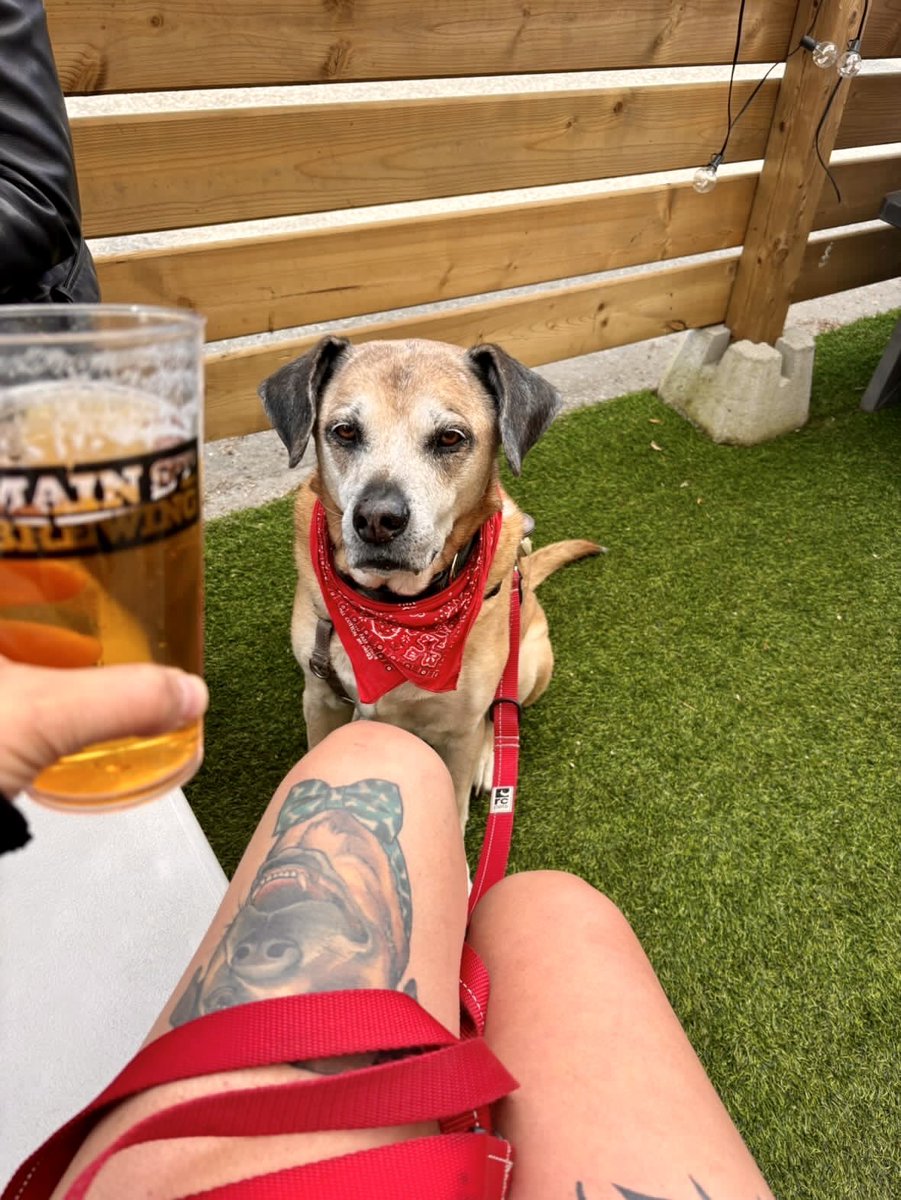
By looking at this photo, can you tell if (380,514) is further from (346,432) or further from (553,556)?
(553,556)

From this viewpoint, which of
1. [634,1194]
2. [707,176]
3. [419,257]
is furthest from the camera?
[707,176]

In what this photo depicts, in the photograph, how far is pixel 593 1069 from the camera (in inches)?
42.6

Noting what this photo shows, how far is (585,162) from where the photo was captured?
3771 mm

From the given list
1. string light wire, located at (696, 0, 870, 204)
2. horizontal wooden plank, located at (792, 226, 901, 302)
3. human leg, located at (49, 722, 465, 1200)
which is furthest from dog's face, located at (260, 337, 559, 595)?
horizontal wooden plank, located at (792, 226, 901, 302)

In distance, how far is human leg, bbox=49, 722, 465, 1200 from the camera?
0.84 m

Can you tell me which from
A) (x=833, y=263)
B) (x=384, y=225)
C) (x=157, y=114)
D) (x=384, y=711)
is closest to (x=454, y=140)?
(x=384, y=225)

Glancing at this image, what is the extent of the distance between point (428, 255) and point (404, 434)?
186 cm

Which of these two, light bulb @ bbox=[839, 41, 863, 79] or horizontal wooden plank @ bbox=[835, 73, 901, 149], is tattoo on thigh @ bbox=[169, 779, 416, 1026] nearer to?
light bulb @ bbox=[839, 41, 863, 79]

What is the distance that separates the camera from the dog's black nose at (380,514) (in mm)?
1961

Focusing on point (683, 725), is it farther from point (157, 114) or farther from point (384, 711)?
point (157, 114)

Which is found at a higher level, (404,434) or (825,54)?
(825,54)

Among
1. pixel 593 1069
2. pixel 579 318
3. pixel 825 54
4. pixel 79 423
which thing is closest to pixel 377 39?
pixel 579 318

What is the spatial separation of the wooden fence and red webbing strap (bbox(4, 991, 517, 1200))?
2688 millimetres

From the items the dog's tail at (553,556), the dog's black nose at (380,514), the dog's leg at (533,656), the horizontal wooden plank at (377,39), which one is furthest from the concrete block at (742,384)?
the dog's black nose at (380,514)
